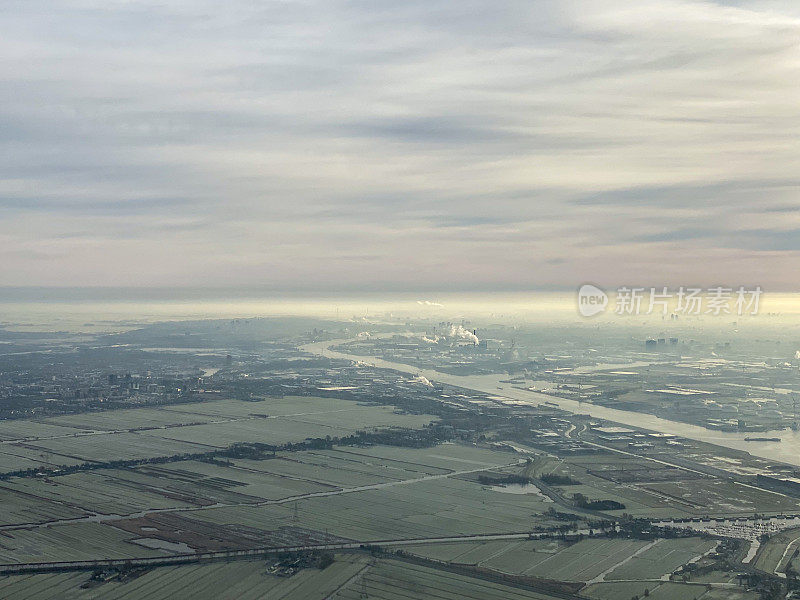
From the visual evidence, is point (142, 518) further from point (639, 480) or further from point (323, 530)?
point (639, 480)

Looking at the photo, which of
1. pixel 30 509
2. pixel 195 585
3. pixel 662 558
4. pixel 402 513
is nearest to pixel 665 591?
pixel 662 558

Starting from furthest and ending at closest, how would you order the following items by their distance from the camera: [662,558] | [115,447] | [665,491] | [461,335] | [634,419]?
[461,335], [634,419], [115,447], [665,491], [662,558]

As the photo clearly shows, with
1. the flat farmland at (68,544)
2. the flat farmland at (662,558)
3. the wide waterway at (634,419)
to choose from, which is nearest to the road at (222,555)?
the flat farmland at (68,544)

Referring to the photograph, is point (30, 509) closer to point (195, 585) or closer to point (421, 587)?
point (195, 585)

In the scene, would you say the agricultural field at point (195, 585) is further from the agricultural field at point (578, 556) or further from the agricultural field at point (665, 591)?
the agricultural field at point (665, 591)

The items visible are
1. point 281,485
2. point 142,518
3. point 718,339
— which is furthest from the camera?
point 718,339

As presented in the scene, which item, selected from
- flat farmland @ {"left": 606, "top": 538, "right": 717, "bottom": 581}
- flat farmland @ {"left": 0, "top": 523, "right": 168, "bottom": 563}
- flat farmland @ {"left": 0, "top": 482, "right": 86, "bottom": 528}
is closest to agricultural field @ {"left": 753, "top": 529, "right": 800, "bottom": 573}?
flat farmland @ {"left": 606, "top": 538, "right": 717, "bottom": 581}

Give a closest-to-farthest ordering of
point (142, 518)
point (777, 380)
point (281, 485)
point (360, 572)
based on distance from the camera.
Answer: point (360, 572) → point (142, 518) → point (281, 485) → point (777, 380)

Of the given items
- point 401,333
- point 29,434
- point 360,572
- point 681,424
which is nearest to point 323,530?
point 360,572
